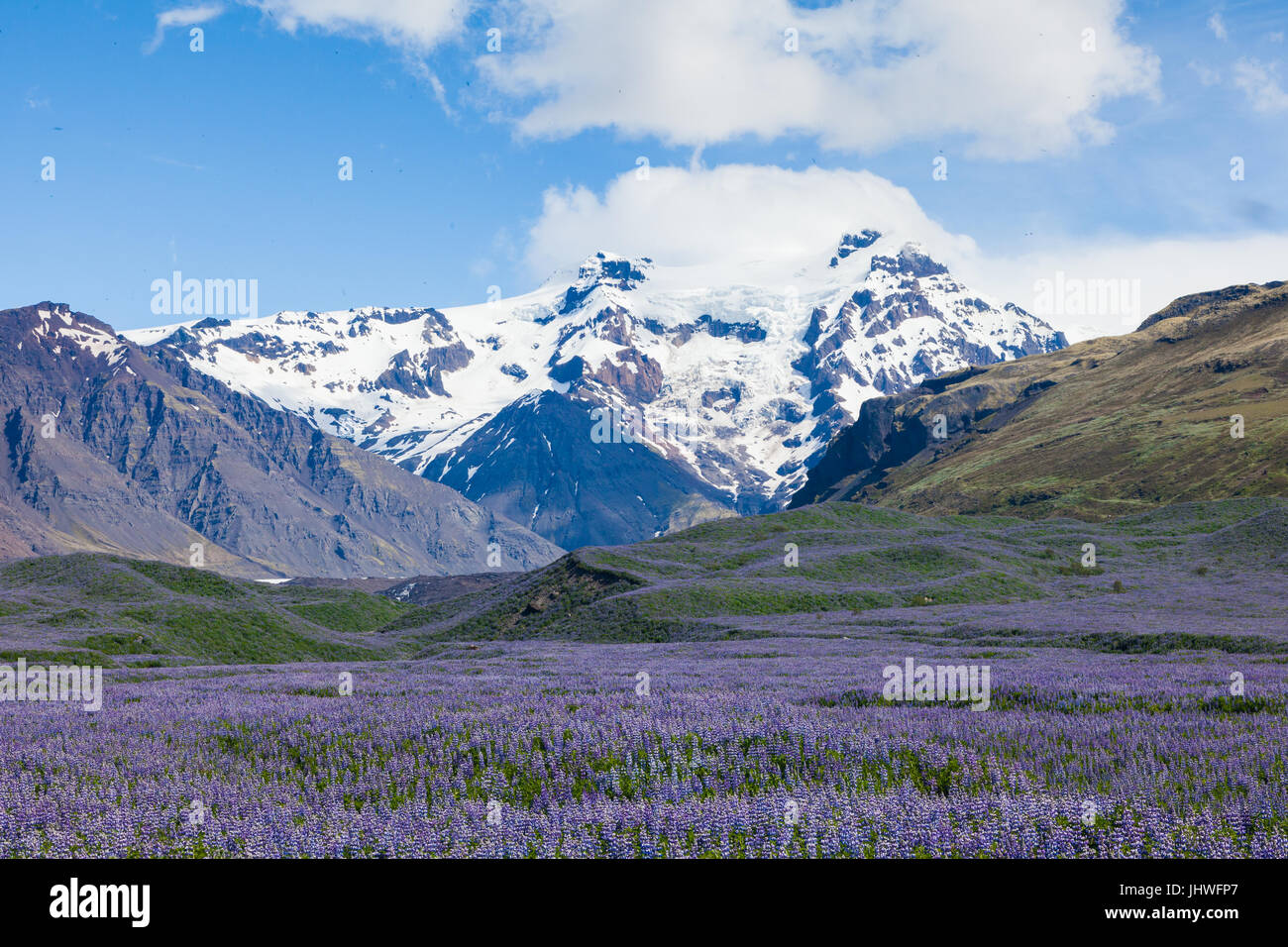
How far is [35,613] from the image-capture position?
5650 centimetres

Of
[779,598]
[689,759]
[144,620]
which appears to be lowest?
[779,598]

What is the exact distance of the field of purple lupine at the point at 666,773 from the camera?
8.13 metres

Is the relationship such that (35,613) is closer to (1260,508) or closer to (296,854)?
(296,854)

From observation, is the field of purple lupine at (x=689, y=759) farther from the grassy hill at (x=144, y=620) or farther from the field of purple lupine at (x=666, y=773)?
the grassy hill at (x=144, y=620)

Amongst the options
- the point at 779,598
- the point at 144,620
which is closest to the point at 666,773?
the point at 144,620

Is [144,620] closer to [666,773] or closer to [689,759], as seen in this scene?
[689,759]

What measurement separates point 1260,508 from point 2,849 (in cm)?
A: 12294

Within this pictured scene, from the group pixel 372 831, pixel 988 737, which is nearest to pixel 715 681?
pixel 988 737

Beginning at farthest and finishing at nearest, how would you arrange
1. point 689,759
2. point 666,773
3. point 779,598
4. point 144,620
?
point 779,598 < point 144,620 < point 689,759 < point 666,773

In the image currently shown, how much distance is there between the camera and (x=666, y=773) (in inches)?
445

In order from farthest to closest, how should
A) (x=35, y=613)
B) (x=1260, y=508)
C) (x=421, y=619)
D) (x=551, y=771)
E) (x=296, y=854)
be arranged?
1. (x=1260, y=508)
2. (x=421, y=619)
3. (x=35, y=613)
4. (x=551, y=771)
5. (x=296, y=854)

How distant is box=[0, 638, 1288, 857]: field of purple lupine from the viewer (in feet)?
26.7

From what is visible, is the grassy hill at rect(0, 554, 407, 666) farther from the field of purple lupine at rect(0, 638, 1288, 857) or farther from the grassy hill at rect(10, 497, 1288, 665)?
the field of purple lupine at rect(0, 638, 1288, 857)
